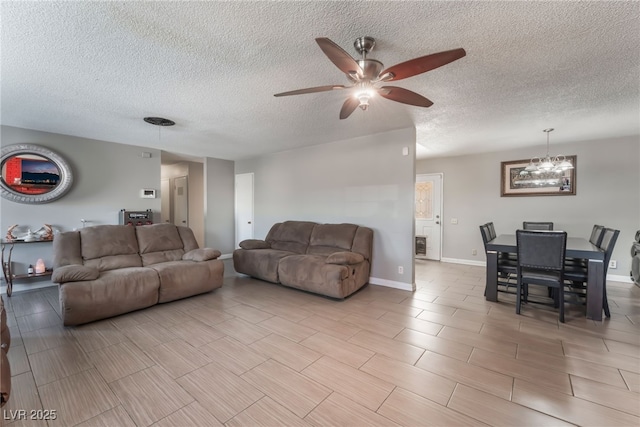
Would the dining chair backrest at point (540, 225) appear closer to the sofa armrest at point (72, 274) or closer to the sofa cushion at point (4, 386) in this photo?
the sofa cushion at point (4, 386)

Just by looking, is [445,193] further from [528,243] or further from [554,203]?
[528,243]

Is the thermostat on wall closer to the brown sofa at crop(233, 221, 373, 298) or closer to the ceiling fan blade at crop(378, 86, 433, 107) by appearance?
the brown sofa at crop(233, 221, 373, 298)

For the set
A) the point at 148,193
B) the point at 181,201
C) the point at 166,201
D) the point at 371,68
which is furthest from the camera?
the point at 166,201

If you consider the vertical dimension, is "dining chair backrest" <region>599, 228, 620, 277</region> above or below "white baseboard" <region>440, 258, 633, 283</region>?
above

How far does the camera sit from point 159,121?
11.7 ft

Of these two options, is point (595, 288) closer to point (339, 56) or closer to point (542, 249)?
point (542, 249)

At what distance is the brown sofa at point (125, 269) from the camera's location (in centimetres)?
276

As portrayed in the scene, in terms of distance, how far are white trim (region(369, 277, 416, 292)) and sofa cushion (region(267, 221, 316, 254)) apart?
50.0 inches

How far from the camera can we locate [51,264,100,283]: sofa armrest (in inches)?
107

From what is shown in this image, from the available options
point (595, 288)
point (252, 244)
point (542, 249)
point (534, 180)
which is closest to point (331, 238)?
point (252, 244)

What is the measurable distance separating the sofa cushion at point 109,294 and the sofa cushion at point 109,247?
34 centimetres

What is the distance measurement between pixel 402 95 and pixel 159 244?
3.82 meters

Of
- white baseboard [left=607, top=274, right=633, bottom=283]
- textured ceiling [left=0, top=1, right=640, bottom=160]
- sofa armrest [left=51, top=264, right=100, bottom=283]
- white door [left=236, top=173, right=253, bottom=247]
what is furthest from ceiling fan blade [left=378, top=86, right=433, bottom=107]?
white baseboard [left=607, top=274, right=633, bottom=283]

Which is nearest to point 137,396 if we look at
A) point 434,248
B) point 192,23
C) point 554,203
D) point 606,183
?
point 192,23
